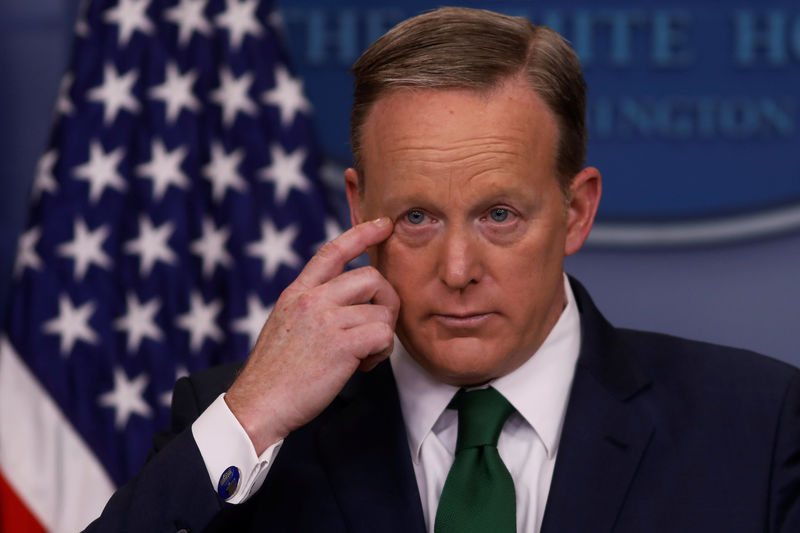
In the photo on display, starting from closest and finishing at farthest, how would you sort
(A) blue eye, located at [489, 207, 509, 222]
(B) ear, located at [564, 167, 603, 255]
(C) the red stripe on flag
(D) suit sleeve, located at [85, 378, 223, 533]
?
(D) suit sleeve, located at [85, 378, 223, 533] < (A) blue eye, located at [489, 207, 509, 222] < (B) ear, located at [564, 167, 603, 255] < (C) the red stripe on flag

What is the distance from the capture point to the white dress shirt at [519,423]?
188 centimetres

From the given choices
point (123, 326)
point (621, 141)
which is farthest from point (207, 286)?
point (621, 141)

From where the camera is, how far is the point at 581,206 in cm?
204

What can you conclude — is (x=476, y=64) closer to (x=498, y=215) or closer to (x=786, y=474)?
(x=498, y=215)

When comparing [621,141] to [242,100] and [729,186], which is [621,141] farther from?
[242,100]

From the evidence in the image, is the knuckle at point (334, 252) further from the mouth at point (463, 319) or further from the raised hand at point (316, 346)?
the mouth at point (463, 319)

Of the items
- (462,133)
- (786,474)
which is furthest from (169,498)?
(786,474)

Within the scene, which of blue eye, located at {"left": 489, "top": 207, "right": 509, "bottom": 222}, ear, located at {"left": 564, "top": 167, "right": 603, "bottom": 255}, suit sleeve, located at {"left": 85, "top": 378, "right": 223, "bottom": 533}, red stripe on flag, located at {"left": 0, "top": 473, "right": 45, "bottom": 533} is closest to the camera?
suit sleeve, located at {"left": 85, "top": 378, "right": 223, "bottom": 533}

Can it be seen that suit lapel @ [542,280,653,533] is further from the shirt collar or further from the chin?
the chin

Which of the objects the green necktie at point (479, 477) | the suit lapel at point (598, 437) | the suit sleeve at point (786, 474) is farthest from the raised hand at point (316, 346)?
the suit sleeve at point (786, 474)

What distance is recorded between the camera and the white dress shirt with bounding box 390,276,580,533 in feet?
6.16

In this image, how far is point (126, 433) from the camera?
3.30m

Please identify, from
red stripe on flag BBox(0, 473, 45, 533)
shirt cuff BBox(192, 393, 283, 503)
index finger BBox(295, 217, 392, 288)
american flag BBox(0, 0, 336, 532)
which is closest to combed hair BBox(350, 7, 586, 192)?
index finger BBox(295, 217, 392, 288)

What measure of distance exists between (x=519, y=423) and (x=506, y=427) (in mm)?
25
